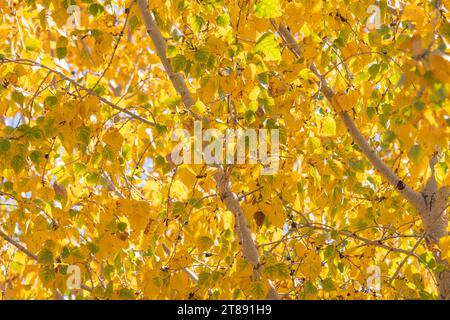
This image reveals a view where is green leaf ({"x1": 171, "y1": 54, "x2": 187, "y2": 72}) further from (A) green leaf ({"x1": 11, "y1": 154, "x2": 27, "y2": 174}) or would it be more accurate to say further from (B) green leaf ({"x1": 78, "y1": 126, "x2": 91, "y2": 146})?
(A) green leaf ({"x1": 11, "y1": 154, "x2": 27, "y2": 174})

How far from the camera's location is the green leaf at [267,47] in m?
2.57

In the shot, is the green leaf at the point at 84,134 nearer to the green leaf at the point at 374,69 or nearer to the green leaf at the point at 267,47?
the green leaf at the point at 267,47

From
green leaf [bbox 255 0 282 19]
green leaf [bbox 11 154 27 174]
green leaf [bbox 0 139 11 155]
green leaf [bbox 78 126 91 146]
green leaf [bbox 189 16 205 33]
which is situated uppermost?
green leaf [bbox 189 16 205 33]

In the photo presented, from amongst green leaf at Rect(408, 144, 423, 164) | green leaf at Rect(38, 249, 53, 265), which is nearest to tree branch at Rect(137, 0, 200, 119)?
green leaf at Rect(38, 249, 53, 265)

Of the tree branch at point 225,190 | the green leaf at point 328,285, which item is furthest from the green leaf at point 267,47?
the green leaf at point 328,285

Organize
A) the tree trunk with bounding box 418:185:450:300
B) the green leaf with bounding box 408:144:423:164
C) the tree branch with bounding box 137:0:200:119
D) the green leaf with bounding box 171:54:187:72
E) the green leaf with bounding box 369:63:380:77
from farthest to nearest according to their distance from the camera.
Answer: 1. the tree trunk with bounding box 418:185:450:300
2. the tree branch with bounding box 137:0:200:119
3. the green leaf with bounding box 369:63:380:77
4. the green leaf with bounding box 171:54:187:72
5. the green leaf with bounding box 408:144:423:164

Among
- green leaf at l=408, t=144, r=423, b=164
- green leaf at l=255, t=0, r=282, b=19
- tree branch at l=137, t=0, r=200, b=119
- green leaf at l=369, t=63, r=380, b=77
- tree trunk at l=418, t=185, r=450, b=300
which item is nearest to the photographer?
green leaf at l=408, t=144, r=423, b=164

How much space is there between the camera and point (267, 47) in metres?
2.59

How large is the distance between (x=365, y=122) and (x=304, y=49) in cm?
71

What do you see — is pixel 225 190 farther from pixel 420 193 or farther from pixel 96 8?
pixel 420 193

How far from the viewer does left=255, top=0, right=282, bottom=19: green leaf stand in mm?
2543

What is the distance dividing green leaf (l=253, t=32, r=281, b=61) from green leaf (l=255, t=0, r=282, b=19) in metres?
0.08

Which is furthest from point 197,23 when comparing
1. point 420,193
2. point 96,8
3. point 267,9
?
point 420,193
